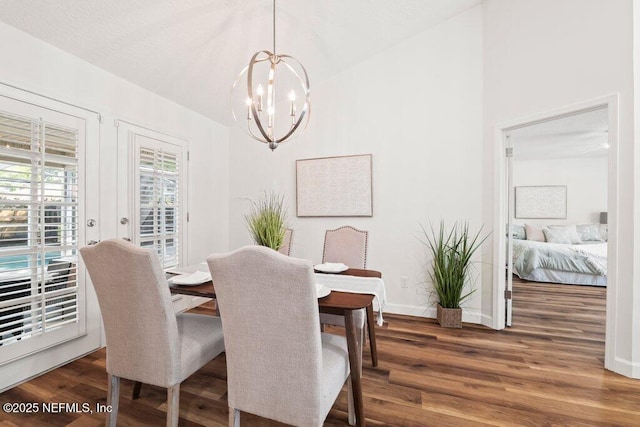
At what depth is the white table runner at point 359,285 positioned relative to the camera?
1.65 m

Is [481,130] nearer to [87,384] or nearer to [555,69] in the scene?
[555,69]

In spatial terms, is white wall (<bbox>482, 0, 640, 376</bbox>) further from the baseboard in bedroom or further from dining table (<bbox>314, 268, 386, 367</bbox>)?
dining table (<bbox>314, 268, 386, 367</bbox>)

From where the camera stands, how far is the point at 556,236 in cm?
523

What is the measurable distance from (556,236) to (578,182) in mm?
1799

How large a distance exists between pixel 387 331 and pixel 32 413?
2.54 metres

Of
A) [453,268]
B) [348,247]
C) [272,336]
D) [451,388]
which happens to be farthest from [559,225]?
[272,336]

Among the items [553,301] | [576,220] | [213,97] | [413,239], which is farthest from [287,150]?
[576,220]

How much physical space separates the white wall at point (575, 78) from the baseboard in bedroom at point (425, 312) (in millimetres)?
126

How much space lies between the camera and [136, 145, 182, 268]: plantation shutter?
8.79 feet

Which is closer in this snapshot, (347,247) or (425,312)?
(347,247)

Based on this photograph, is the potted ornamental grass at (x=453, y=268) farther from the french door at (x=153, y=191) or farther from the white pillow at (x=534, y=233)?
the white pillow at (x=534, y=233)

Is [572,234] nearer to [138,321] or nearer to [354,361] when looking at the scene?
[354,361]

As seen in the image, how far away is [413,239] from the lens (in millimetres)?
3090

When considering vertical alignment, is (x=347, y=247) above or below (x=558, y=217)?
below
